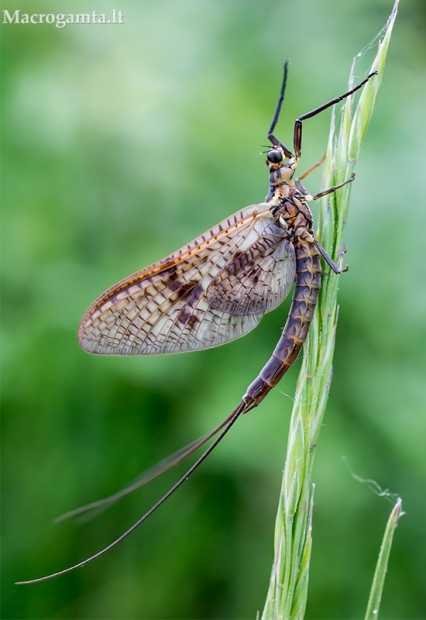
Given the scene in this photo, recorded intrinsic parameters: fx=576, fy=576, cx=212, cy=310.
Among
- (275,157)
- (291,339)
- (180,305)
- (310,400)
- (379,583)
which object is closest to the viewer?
(379,583)

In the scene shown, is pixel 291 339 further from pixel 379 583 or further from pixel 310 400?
pixel 379 583

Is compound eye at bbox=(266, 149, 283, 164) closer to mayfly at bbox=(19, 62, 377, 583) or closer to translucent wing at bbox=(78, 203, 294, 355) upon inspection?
mayfly at bbox=(19, 62, 377, 583)

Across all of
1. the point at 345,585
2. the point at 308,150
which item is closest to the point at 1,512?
the point at 345,585

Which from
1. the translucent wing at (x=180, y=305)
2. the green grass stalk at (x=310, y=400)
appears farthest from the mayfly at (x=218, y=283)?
the green grass stalk at (x=310, y=400)

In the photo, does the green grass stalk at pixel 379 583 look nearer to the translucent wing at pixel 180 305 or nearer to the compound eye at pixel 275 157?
the translucent wing at pixel 180 305

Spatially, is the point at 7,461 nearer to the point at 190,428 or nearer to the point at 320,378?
the point at 190,428

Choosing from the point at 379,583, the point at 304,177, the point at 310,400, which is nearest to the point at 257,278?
the point at 304,177
